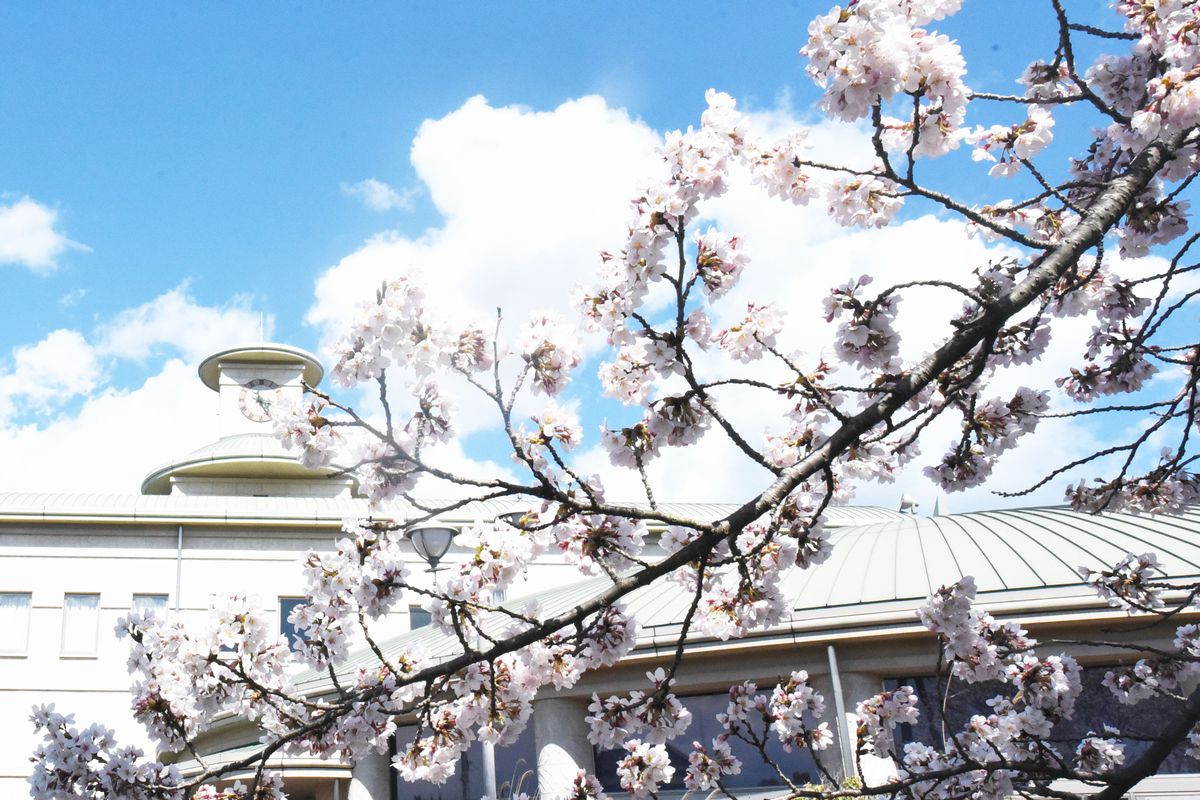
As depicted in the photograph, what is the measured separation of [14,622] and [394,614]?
342 inches

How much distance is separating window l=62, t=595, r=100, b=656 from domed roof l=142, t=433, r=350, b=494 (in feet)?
18.2

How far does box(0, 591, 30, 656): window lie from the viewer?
2525cm

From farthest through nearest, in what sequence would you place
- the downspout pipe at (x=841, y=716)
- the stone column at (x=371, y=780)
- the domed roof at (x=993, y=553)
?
the stone column at (x=371, y=780)
the domed roof at (x=993, y=553)
the downspout pipe at (x=841, y=716)

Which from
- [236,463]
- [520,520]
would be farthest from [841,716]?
[236,463]

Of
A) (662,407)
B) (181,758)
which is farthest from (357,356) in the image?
(181,758)

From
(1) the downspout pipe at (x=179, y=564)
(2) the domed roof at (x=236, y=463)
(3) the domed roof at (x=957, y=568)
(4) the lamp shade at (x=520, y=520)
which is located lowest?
(4) the lamp shade at (x=520, y=520)

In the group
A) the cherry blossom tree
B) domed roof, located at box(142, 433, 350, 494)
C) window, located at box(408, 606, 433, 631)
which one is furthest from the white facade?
the cherry blossom tree

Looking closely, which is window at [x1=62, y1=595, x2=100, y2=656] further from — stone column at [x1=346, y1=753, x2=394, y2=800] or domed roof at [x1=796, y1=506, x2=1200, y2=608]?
domed roof at [x1=796, y1=506, x2=1200, y2=608]

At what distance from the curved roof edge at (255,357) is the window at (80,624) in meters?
9.02

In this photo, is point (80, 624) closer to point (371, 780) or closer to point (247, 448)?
point (247, 448)

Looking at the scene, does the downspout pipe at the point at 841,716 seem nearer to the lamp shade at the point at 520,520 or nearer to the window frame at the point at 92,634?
the lamp shade at the point at 520,520

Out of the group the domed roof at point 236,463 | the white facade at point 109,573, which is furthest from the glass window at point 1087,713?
the domed roof at point 236,463

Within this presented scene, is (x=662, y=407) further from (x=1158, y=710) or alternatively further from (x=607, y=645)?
(x=1158, y=710)

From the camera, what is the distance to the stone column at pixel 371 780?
1419 centimetres
